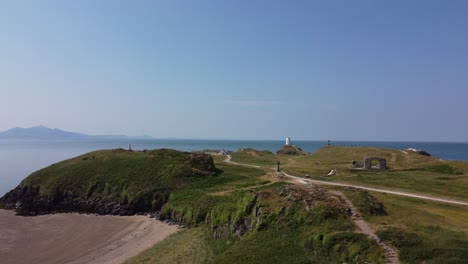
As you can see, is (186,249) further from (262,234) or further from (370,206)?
(370,206)

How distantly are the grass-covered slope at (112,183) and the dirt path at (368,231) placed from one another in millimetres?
37188

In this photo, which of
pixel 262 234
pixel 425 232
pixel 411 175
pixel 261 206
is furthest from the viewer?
pixel 411 175

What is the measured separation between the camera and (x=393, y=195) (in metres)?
46.6

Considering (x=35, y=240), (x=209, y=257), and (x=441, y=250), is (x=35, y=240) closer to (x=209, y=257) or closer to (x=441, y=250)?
(x=209, y=257)

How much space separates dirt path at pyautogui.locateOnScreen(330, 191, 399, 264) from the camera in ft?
76.8

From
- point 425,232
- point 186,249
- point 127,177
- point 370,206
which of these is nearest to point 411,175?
point 370,206

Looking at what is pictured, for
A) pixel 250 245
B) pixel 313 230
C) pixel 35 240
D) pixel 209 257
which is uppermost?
pixel 313 230

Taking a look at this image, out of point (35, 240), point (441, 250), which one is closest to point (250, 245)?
point (441, 250)

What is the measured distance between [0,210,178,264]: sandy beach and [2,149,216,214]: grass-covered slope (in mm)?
4532

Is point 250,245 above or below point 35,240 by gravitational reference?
above

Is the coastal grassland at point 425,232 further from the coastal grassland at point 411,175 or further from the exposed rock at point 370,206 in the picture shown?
the coastal grassland at point 411,175

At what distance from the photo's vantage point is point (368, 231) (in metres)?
27.6

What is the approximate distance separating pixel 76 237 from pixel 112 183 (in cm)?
2259

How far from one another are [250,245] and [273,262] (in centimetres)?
469
